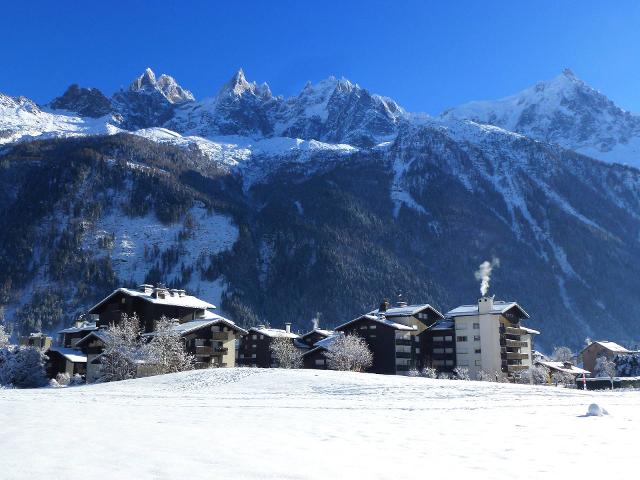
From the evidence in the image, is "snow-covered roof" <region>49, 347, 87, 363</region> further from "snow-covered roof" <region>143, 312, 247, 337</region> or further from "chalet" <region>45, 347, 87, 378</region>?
"snow-covered roof" <region>143, 312, 247, 337</region>

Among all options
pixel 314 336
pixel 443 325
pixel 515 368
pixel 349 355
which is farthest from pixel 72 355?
pixel 515 368

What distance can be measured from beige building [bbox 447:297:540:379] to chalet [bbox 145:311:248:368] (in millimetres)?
42300

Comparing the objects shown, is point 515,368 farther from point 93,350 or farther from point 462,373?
point 93,350

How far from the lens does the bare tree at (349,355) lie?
340 feet

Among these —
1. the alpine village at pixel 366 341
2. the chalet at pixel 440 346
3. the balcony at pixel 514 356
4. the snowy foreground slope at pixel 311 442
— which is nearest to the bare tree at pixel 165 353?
the alpine village at pixel 366 341

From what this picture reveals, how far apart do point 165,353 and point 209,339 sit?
1955 centimetres

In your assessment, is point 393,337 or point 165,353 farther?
point 393,337

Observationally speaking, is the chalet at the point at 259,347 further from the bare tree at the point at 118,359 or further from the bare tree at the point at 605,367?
the bare tree at the point at 605,367

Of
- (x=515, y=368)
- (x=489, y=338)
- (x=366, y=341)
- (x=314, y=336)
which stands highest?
(x=314, y=336)

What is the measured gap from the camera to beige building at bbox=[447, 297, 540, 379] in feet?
368

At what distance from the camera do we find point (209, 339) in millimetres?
98625

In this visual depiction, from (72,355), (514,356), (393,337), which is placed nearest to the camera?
(72,355)

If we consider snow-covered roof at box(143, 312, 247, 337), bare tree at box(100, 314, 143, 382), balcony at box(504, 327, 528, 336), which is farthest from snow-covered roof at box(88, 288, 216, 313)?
balcony at box(504, 327, 528, 336)

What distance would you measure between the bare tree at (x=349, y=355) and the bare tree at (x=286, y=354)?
9048 millimetres
